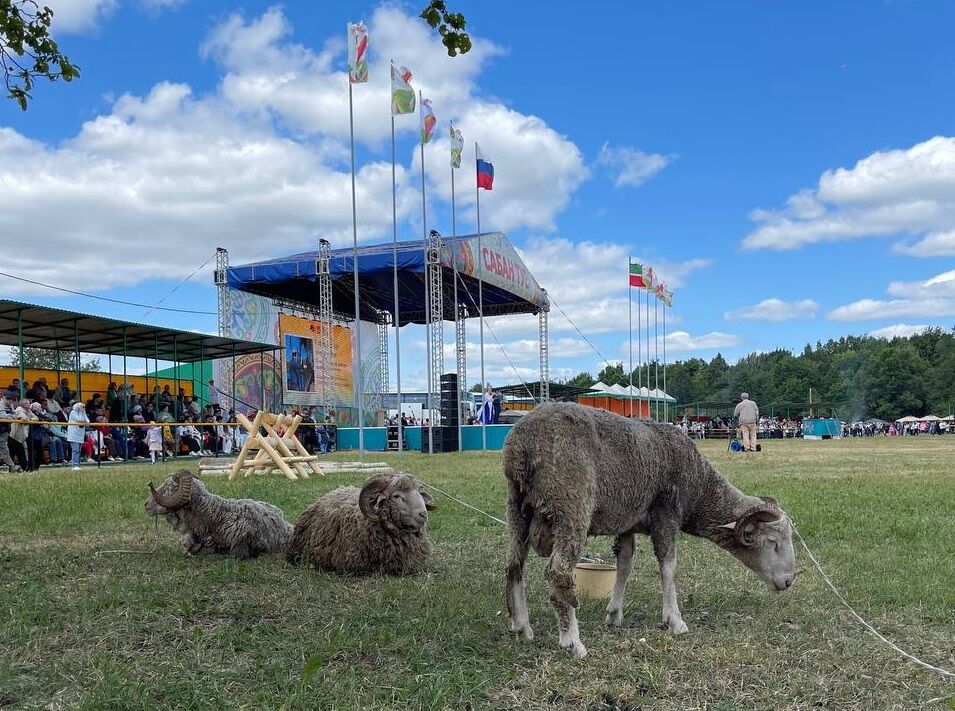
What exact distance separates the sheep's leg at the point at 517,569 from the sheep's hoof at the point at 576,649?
357 millimetres

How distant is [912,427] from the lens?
255 feet

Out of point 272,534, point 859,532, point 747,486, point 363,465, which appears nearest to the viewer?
point 272,534

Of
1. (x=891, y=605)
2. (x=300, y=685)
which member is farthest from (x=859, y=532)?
(x=300, y=685)

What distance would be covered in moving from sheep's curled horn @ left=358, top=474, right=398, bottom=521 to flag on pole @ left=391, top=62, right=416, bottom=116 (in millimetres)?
19298

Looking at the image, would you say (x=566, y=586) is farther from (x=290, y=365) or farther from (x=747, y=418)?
(x=290, y=365)

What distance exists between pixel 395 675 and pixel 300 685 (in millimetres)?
460

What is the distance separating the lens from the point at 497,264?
34844 mm

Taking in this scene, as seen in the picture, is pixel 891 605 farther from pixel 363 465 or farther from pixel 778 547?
pixel 363 465

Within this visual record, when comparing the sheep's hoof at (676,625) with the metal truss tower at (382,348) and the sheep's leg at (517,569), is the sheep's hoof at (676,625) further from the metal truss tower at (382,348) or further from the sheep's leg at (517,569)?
the metal truss tower at (382,348)

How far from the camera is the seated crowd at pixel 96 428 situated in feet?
55.5

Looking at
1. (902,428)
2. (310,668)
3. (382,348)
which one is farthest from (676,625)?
(902,428)

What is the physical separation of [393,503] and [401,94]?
19675 millimetres

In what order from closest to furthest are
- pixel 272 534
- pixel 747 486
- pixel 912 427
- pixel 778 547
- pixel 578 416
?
pixel 578 416 < pixel 778 547 < pixel 272 534 < pixel 747 486 < pixel 912 427

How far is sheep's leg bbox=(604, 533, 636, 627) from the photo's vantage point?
4898 mm
